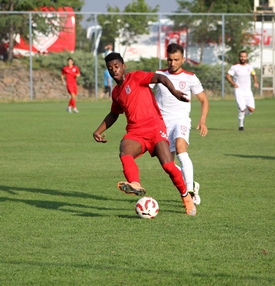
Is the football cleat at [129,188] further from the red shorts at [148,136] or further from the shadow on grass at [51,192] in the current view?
the shadow on grass at [51,192]

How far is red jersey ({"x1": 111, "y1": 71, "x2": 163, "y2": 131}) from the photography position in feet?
27.6

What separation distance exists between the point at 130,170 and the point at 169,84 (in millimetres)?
968

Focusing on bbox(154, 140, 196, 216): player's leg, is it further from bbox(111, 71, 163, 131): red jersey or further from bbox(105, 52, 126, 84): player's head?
bbox(105, 52, 126, 84): player's head

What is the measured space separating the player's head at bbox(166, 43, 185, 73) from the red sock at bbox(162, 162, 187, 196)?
1.45 meters

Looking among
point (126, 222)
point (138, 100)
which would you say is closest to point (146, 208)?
point (126, 222)

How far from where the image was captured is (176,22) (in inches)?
1588

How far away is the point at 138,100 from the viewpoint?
27.7 feet

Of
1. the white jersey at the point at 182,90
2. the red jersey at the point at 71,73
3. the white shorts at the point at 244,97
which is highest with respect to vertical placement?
the white jersey at the point at 182,90

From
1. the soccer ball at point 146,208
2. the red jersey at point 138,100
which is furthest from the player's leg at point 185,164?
the soccer ball at point 146,208

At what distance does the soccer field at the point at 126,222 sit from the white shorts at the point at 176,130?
764 millimetres

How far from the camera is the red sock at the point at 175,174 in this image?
27.7ft

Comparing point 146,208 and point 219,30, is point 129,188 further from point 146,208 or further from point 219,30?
point 219,30

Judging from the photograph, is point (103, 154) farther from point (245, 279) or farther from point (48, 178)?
point (245, 279)

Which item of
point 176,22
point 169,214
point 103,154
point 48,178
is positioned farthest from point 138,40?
point 169,214
